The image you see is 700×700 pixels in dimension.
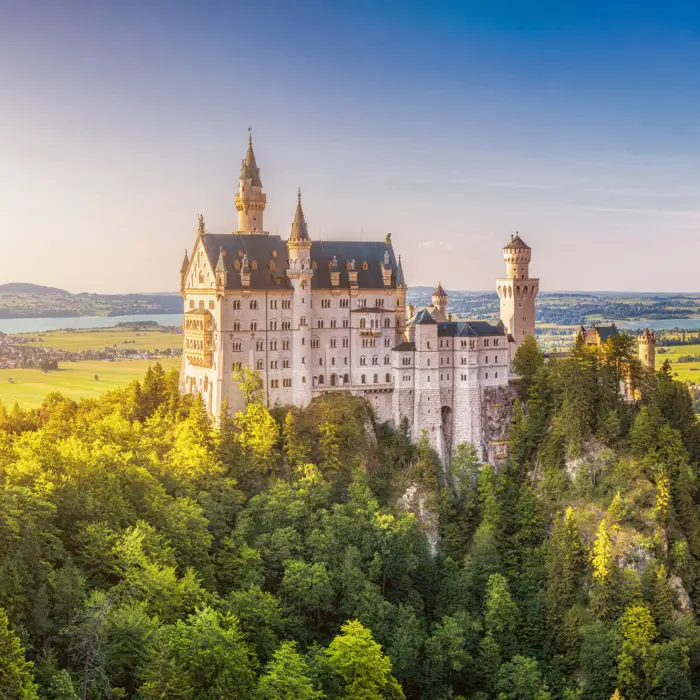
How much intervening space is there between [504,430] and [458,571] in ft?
58.5

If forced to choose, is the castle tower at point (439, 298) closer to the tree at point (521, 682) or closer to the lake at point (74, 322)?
the lake at point (74, 322)

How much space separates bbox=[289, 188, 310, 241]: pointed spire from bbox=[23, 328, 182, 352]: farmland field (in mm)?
31560

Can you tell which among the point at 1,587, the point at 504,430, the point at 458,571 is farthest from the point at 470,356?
the point at 1,587

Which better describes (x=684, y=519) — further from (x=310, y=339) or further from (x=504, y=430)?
(x=310, y=339)

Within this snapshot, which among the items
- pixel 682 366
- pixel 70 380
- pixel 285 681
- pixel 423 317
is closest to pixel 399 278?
pixel 423 317

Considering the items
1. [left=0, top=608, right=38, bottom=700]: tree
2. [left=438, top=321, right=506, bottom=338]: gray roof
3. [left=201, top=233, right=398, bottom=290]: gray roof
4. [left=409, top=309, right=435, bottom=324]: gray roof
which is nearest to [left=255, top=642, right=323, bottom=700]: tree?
[left=0, top=608, right=38, bottom=700]: tree

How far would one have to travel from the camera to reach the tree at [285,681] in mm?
64562

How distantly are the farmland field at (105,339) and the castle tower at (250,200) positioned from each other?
81.2 feet

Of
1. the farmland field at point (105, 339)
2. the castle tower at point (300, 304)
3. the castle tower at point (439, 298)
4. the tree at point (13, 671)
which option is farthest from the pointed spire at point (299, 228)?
the tree at point (13, 671)

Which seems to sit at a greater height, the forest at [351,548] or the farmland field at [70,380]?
the farmland field at [70,380]

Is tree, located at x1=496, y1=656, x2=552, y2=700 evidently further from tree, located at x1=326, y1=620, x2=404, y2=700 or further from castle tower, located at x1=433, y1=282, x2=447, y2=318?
castle tower, located at x1=433, y1=282, x2=447, y2=318

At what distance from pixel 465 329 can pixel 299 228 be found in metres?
20.1

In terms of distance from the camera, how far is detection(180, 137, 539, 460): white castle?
315 feet

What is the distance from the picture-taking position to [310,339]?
99.5m
